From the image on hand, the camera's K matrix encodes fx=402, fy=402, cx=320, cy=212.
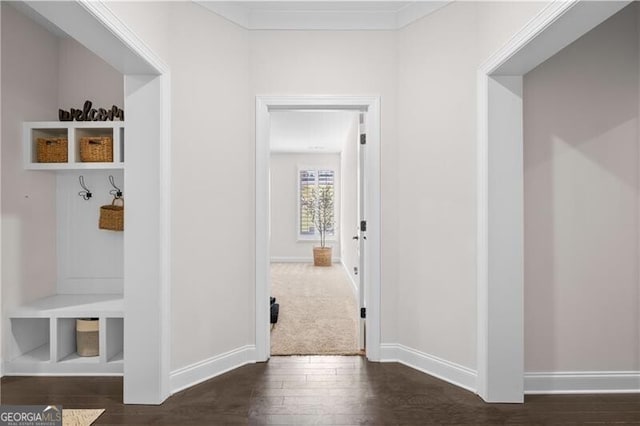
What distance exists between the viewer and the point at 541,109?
264cm

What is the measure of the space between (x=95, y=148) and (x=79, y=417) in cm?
184

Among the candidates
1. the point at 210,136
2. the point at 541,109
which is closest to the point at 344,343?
the point at 210,136

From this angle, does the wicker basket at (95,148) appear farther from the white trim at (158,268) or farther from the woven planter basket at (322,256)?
the woven planter basket at (322,256)

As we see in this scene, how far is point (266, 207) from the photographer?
324 centimetres

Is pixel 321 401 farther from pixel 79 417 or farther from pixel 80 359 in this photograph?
pixel 80 359

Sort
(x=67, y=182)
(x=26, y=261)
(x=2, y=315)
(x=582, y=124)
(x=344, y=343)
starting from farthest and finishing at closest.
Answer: (x=344, y=343), (x=67, y=182), (x=26, y=261), (x=2, y=315), (x=582, y=124)

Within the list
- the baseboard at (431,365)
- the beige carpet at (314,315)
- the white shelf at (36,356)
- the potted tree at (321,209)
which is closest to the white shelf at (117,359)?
the white shelf at (36,356)

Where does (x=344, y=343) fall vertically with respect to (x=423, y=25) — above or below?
below

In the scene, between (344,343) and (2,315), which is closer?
(2,315)

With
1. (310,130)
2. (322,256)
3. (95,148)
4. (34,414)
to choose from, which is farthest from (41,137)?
(322,256)

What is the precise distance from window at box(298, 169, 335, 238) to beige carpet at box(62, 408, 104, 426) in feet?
23.3

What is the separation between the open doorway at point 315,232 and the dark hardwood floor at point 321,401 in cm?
55

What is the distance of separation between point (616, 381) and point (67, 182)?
4.35 m

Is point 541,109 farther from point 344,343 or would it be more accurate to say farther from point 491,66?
point 344,343
